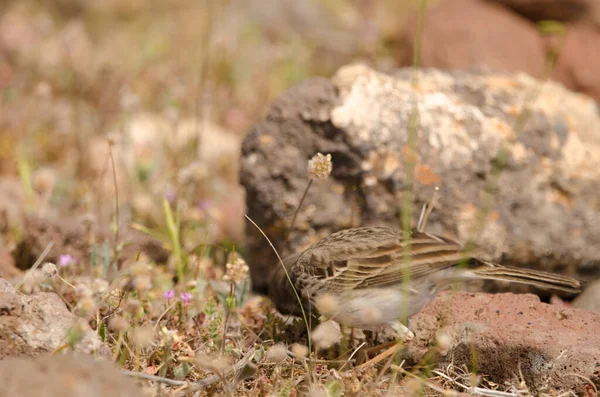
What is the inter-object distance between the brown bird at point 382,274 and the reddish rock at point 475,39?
10.1 ft

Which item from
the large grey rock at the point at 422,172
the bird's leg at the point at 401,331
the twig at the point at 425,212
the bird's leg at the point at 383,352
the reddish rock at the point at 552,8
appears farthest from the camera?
the reddish rock at the point at 552,8

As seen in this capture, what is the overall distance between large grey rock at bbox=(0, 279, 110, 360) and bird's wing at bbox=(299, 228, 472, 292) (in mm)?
1167

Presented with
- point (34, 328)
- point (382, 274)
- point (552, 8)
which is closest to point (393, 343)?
point (382, 274)

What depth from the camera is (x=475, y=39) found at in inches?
284

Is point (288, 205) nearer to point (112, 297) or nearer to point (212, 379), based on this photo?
point (112, 297)

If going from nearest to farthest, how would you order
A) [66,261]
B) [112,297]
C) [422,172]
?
[112,297] → [66,261] → [422,172]

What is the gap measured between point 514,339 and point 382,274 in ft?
2.25

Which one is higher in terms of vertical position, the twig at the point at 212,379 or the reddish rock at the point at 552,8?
the reddish rock at the point at 552,8

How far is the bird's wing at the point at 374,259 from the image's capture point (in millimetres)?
3967

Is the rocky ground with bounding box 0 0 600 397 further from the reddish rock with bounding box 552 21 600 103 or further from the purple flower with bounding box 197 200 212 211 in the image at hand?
the purple flower with bounding box 197 200 212 211

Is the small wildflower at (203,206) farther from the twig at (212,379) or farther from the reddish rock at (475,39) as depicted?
the twig at (212,379)

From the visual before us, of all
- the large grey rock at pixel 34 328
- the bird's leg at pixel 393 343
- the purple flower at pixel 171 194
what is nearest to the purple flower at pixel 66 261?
the purple flower at pixel 171 194

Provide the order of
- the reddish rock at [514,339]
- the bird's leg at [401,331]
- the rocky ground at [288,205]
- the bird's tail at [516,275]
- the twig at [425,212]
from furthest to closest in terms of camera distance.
→ 1. the twig at [425,212]
2. the bird's tail at [516,275]
3. the bird's leg at [401,331]
4. the reddish rock at [514,339]
5. the rocky ground at [288,205]

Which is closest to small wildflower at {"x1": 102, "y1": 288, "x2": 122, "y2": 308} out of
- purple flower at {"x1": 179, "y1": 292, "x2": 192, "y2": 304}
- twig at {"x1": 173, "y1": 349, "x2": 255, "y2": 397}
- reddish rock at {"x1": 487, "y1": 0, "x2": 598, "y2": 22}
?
purple flower at {"x1": 179, "y1": 292, "x2": 192, "y2": 304}
